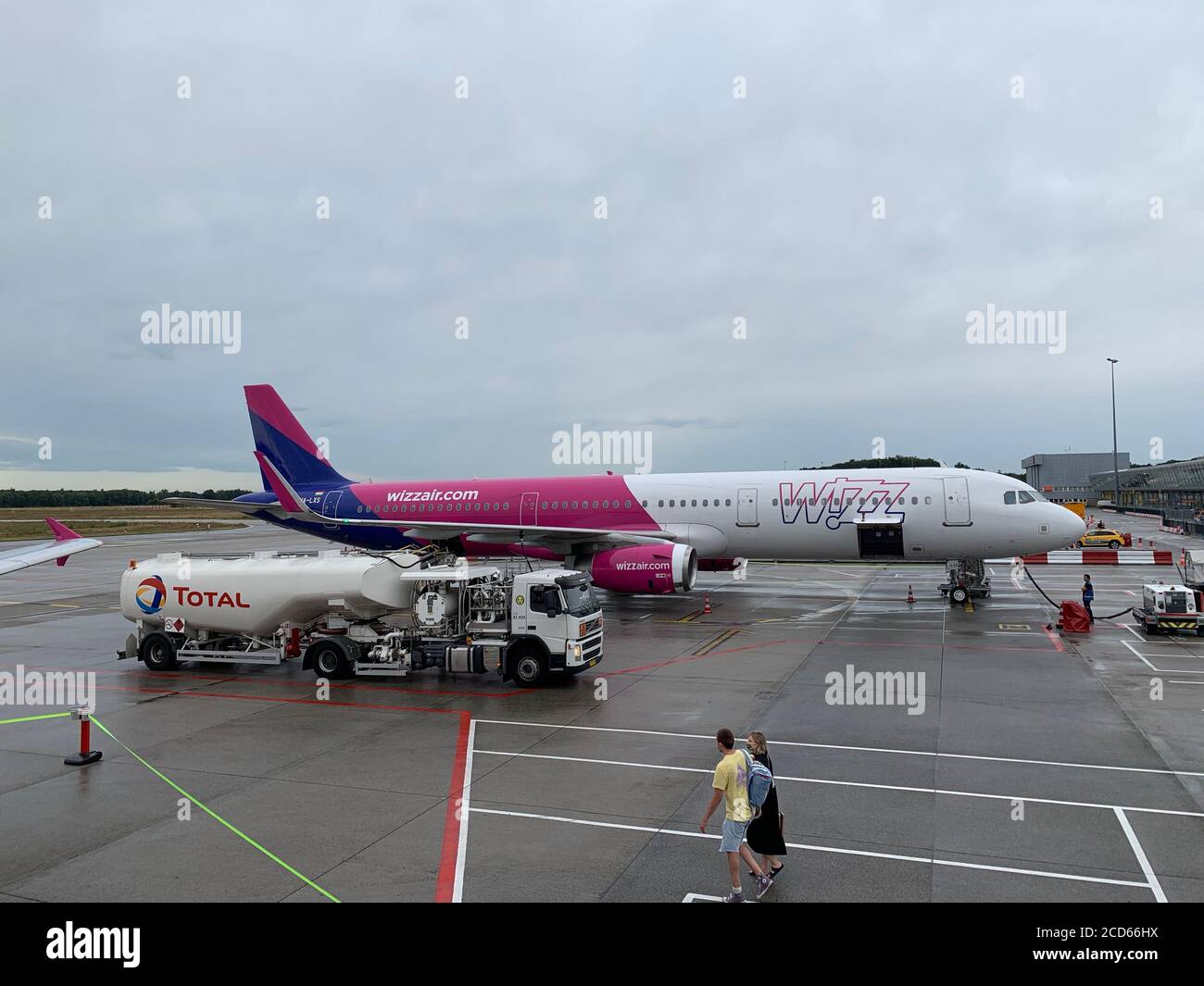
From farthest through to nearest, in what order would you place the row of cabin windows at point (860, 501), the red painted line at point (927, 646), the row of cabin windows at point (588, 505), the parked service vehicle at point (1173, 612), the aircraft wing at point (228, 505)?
the row of cabin windows at point (860, 501)
the row of cabin windows at point (588, 505)
the aircraft wing at point (228, 505)
the parked service vehicle at point (1173, 612)
the red painted line at point (927, 646)

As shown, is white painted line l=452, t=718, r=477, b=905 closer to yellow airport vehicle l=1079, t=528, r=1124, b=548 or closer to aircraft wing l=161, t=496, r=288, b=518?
aircraft wing l=161, t=496, r=288, b=518

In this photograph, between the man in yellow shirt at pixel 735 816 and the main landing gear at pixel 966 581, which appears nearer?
the man in yellow shirt at pixel 735 816

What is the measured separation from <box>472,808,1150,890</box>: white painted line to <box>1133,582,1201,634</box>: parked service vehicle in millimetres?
17575

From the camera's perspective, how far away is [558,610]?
57.9 feet

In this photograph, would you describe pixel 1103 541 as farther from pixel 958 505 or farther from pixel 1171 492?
pixel 1171 492

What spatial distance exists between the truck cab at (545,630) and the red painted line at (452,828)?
11.3ft

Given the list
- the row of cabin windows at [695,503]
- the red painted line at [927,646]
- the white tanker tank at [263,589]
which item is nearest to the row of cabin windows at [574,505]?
the row of cabin windows at [695,503]

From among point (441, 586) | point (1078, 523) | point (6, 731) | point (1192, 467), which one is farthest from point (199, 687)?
point (1192, 467)

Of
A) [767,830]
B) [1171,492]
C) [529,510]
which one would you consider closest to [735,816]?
[767,830]

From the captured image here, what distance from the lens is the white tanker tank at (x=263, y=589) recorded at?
736 inches

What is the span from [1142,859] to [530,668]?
11.8m

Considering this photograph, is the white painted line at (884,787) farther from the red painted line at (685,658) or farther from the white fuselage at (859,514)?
the white fuselage at (859,514)

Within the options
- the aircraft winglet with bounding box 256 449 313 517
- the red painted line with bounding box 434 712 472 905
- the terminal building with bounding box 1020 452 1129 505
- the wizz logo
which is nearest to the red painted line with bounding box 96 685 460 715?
the red painted line with bounding box 434 712 472 905
